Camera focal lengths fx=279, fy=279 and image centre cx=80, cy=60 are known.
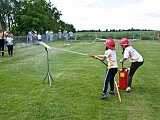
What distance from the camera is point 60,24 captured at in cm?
5797

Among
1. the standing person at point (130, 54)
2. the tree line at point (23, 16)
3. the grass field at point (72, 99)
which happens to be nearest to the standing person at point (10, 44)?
the grass field at point (72, 99)

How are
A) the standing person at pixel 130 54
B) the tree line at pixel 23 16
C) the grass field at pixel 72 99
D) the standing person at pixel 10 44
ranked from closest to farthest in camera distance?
the grass field at pixel 72 99, the standing person at pixel 130 54, the standing person at pixel 10 44, the tree line at pixel 23 16

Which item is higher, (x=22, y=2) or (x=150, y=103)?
(x=22, y=2)

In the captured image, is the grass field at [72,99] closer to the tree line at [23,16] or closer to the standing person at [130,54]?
the standing person at [130,54]

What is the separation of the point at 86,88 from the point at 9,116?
3.08m

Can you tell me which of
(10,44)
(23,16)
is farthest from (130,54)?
(23,16)

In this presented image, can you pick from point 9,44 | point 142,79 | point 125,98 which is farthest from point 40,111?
point 9,44

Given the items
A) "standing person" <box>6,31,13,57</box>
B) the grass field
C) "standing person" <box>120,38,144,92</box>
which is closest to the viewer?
the grass field

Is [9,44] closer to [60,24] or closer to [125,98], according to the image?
[125,98]

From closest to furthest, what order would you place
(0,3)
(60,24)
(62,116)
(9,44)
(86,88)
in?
(62,116), (86,88), (9,44), (0,3), (60,24)

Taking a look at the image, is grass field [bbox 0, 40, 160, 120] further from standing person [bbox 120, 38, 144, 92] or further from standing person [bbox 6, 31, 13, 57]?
standing person [bbox 6, 31, 13, 57]

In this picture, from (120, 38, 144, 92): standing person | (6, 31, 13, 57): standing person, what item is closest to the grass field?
(120, 38, 144, 92): standing person

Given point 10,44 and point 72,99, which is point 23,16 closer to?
point 10,44

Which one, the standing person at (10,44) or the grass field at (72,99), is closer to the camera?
the grass field at (72,99)
